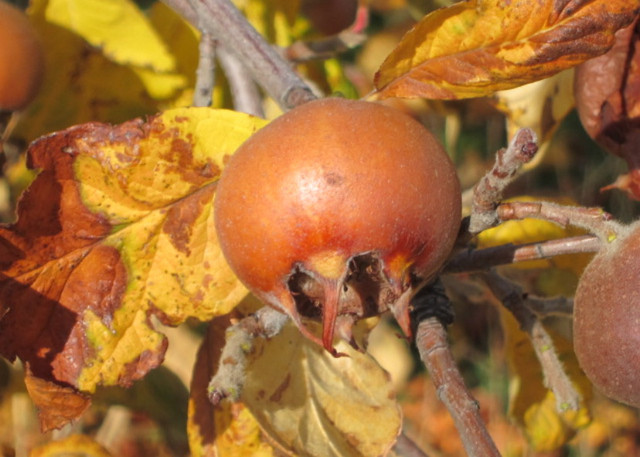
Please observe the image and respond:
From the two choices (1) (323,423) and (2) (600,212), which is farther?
(1) (323,423)

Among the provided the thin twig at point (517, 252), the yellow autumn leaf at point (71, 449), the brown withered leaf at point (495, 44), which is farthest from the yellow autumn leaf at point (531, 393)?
the yellow autumn leaf at point (71, 449)

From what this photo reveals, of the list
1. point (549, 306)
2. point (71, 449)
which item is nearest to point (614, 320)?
point (549, 306)

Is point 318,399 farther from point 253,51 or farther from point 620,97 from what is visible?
point 620,97

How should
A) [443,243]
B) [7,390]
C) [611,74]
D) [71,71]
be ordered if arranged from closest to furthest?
[443,243] < [611,74] < [71,71] < [7,390]

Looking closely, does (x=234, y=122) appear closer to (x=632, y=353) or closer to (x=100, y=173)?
(x=100, y=173)

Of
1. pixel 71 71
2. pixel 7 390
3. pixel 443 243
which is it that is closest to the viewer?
pixel 443 243

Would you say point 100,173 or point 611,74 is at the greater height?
point 100,173

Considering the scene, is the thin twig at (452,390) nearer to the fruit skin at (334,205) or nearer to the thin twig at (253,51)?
the fruit skin at (334,205)

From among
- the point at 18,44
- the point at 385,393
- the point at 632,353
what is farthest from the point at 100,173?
the point at 632,353
